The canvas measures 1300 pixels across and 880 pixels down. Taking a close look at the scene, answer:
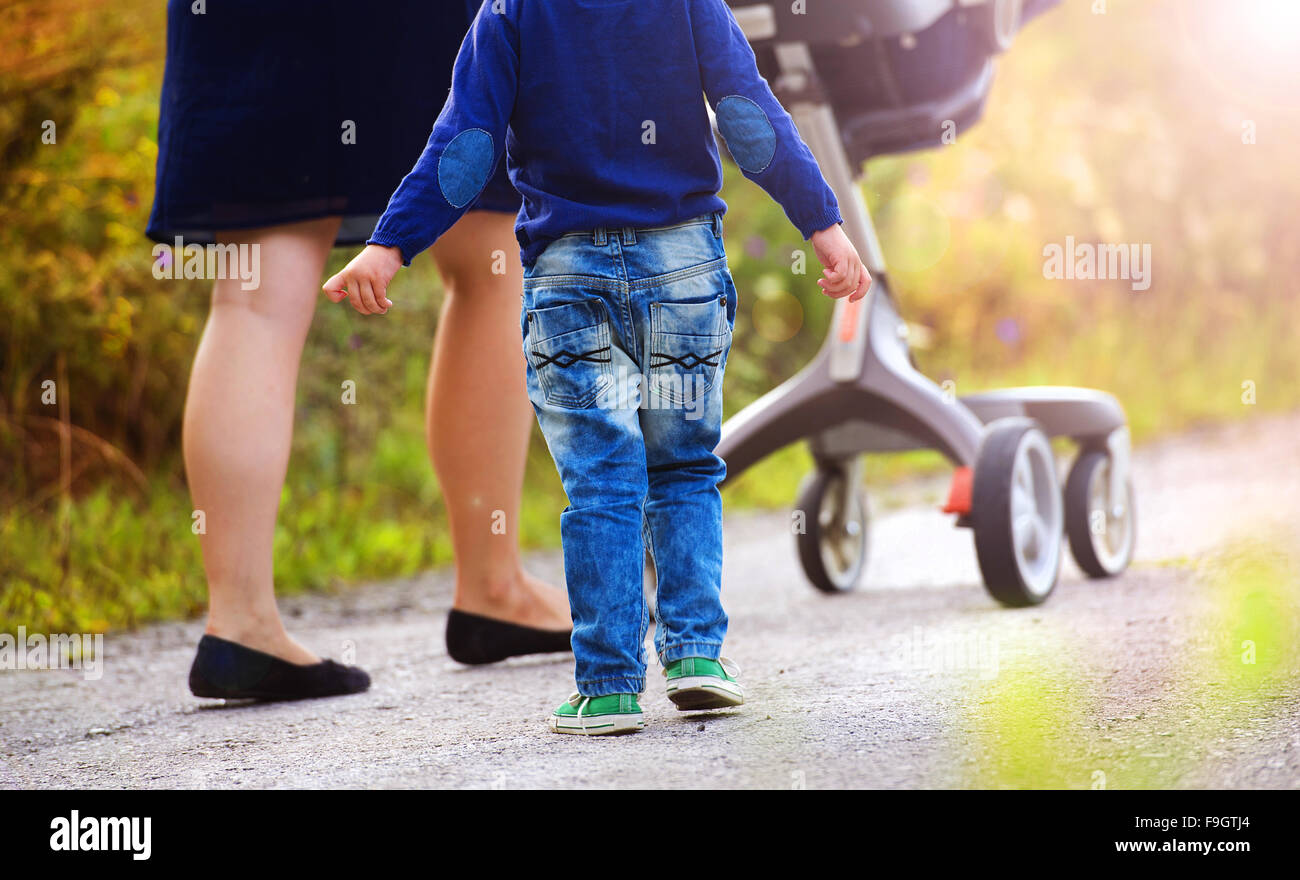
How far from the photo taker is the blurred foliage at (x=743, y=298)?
3449mm

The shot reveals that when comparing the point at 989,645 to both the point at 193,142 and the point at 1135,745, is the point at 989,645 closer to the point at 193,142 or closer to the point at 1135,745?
the point at 1135,745

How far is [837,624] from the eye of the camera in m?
2.54

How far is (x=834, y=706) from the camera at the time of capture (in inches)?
68.3

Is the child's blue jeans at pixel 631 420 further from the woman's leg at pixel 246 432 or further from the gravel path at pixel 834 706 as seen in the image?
the woman's leg at pixel 246 432

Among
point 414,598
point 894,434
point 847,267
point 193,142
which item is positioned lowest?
point 414,598

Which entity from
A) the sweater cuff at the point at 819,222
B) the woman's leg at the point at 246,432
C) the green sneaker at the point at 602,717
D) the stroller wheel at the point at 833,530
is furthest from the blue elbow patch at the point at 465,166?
the stroller wheel at the point at 833,530

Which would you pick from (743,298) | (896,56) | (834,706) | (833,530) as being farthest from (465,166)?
(743,298)

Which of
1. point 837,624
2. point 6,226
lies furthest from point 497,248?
point 6,226

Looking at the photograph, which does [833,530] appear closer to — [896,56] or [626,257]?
[896,56]

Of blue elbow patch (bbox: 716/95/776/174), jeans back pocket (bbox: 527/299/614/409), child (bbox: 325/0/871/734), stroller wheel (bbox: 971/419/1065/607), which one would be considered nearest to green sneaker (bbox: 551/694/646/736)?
child (bbox: 325/0/871/734)

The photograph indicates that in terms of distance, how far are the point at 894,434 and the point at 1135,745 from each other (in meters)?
1.48

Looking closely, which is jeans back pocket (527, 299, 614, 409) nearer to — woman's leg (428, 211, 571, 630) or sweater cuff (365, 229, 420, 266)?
sweater cuff (365, 229, 420, 266)

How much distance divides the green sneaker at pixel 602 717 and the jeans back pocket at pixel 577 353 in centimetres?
35

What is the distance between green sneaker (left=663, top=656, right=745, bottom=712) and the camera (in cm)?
172
